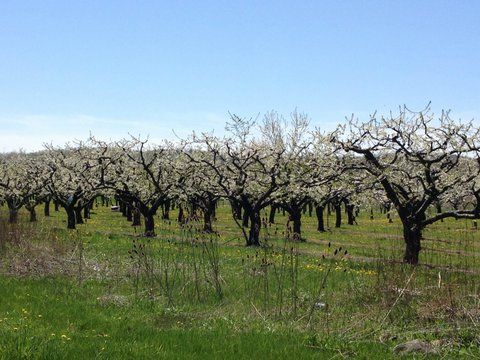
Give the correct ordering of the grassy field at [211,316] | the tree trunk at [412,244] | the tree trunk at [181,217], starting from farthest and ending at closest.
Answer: the tree trunk at [412,244] → the tree trunk at [181,217] → the grassy field at [211,316]

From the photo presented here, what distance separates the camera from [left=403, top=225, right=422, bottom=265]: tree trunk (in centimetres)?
2145

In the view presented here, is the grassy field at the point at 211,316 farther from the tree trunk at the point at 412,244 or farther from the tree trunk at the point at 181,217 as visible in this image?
the tree trunk at the point at 412,244

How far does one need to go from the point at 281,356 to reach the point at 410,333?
8.92 ft

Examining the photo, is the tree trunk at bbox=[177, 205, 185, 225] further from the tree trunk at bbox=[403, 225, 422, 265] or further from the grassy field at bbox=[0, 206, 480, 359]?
the tree trunk at bbox=[403, 225, 422, 265]

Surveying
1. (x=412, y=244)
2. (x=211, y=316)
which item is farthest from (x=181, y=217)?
(x=211, y=316)

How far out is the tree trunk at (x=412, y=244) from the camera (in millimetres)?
21455

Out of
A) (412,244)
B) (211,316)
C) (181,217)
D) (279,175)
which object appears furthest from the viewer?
(279,175)

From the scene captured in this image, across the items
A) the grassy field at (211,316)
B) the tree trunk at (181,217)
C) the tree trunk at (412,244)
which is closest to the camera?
the grassy field at (211,316)

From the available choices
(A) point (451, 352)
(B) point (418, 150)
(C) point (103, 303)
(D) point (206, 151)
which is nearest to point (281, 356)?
(A) point (451, 352)

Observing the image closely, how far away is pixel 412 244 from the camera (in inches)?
865

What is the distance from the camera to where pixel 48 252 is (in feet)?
50.0

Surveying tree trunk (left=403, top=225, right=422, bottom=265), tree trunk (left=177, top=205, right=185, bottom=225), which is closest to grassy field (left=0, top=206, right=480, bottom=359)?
tree trunk (left=177, top=205, right=185, bottom=225)

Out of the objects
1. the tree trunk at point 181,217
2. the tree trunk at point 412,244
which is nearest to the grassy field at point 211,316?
the tree trunk at point 181,217

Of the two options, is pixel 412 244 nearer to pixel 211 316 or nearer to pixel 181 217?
pixel 181 217
